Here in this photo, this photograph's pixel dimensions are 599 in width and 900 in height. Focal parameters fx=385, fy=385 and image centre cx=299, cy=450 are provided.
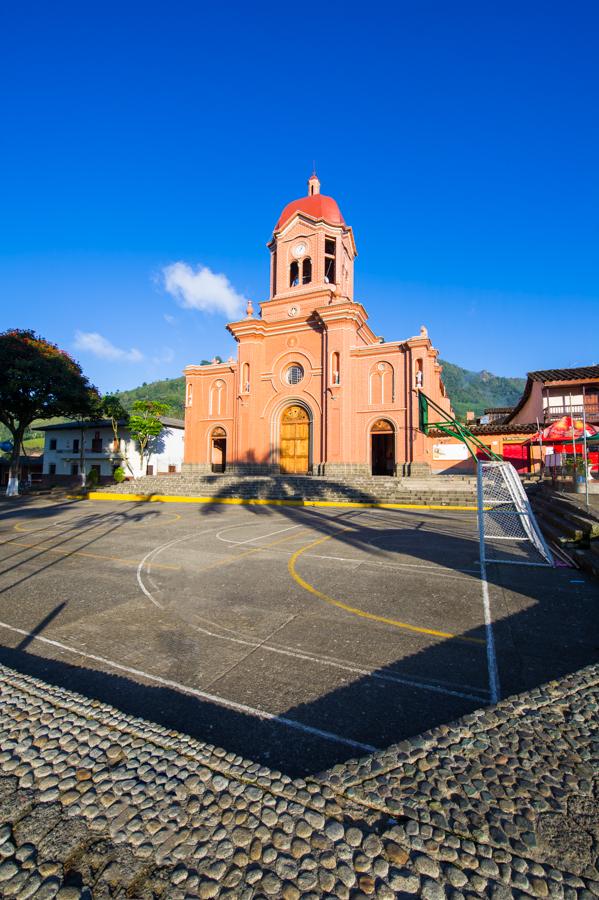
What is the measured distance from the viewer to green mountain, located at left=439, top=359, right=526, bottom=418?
4853 inches

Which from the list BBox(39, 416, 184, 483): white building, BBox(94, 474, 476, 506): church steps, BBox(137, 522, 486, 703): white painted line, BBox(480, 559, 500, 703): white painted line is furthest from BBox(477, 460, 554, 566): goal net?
BBox(39, 416, 184, 483): white building

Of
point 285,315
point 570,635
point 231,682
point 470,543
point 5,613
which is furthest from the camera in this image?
point 285,315

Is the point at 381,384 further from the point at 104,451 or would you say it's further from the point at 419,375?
the point at 104,451

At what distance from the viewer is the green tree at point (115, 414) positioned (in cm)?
3350

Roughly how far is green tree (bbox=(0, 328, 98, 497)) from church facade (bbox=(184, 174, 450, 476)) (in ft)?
28.4

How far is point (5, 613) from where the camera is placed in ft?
17.9

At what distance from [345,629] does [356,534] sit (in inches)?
282

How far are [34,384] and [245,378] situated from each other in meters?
15.2

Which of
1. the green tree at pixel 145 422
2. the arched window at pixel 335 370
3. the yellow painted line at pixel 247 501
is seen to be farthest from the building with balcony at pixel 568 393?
the green tree at pixel 145 422

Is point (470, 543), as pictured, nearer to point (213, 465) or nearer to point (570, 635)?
point (570, 635)

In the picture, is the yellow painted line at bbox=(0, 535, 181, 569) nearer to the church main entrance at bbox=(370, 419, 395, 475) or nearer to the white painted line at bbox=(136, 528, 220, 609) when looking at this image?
the white painted line at bbox=(136, 528, 220, 609)

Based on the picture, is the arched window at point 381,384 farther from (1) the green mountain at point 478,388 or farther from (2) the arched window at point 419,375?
A: (1) the green mountain at point 478,388

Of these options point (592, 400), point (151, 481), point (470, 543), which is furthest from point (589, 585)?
point (592, 400)

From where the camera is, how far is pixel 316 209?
3058 centimetres
